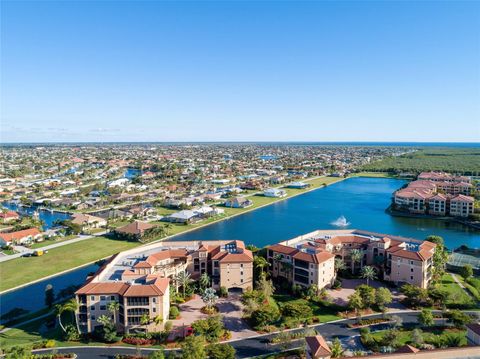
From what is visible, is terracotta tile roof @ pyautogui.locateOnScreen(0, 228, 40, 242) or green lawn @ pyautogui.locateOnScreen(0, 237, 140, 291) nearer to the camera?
green lawn @ pyautogui.locateOnScreen(0, 237, 140, 291)

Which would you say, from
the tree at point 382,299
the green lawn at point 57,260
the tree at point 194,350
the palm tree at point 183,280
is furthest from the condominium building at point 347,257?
the green lawn at point 57,260

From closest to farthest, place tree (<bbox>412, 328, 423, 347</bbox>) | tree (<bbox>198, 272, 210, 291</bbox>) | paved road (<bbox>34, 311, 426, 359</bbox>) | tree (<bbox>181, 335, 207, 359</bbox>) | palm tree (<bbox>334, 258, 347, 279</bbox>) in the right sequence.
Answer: tree (<bbox>181, 335, 207, 359</bbox>) → tree (<bbox>412, 328, 423, 347</bbox>) → paved road (<bbox>34, 311, 426, 359</bbox>) → tree (<bbox>198, 272, 210, 291</bbox>) → palm tree (<bbox>334, 258, 347, 279</bbox>)

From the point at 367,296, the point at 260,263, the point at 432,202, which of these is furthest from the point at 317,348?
the point at 432,202

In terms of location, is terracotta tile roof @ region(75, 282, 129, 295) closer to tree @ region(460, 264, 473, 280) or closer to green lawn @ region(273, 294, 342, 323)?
green lawn @ region(273, 294, 342, 323)

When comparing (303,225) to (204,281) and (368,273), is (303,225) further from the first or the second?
(204,281)

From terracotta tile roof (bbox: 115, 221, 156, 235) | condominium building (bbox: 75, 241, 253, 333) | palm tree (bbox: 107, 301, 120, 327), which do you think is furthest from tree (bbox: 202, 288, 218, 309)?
terracotta tile roof (bbox: 115, 221, 156, 235)

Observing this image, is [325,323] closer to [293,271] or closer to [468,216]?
[293,271]

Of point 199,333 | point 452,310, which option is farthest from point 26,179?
point 452,310
